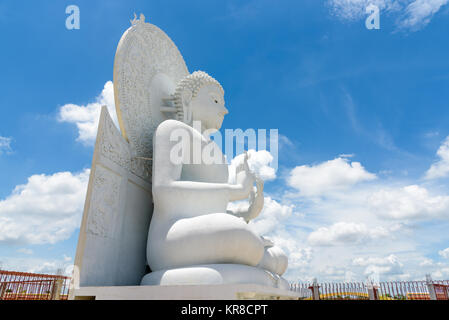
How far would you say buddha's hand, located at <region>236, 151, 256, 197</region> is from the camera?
474cm

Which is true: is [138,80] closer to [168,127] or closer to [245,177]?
[168,127]

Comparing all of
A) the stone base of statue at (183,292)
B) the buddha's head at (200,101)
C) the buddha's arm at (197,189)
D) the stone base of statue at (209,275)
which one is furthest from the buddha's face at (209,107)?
the stone base of statue at (183,292)

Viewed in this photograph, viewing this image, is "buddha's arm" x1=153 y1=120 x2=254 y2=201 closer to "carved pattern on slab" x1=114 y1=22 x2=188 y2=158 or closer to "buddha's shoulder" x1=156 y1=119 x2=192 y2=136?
"buddha's shoulder" x1=156 y1=119 x2=192 y2=136

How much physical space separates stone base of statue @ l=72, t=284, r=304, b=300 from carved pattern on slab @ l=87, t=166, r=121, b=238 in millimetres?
800

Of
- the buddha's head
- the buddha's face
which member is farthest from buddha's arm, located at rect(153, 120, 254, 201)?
the buddha's face

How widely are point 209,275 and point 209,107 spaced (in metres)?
3.09

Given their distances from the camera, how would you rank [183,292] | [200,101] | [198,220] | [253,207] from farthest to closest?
[200,101], [253,207], [198,220], [183,292]

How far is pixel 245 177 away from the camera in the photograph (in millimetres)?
4777

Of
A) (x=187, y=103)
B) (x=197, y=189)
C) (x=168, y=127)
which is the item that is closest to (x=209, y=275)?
(x=197, y=189)

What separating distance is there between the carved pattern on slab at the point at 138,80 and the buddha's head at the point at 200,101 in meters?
0.53

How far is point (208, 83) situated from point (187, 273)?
132 inches
